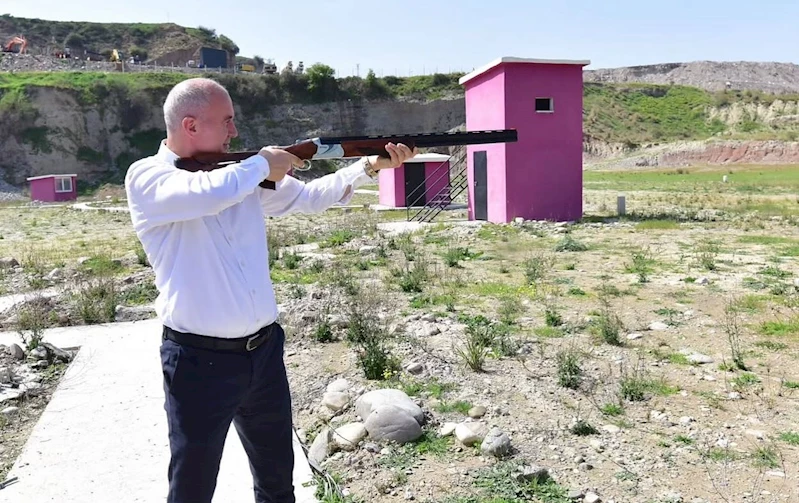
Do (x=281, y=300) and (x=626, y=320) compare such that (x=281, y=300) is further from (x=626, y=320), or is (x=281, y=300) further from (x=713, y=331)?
(x=713, y=331)

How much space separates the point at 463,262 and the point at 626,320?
5.20 meters

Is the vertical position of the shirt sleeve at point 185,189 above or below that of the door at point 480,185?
above

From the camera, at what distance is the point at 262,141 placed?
58312 mm

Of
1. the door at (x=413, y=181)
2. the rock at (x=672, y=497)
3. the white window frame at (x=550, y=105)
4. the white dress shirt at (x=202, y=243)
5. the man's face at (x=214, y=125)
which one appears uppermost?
the white window frame at (x=550, y=105)

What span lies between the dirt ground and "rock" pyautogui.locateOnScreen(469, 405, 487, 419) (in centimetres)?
1

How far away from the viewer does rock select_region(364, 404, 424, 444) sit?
4.52m

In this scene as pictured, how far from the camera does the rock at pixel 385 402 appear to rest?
4.73 m

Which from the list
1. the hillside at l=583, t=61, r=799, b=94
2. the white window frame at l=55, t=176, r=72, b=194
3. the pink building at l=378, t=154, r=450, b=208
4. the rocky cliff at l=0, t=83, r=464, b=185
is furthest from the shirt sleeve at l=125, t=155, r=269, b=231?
the hillside at l=583, t=61, r=799, b=94

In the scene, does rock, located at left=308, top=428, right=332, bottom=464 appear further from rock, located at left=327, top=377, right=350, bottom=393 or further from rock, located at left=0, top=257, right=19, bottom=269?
rock, located at left=0, top=257, right=19, bottom=269

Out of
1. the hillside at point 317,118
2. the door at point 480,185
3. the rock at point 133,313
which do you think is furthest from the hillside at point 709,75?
the rock at point 133,313

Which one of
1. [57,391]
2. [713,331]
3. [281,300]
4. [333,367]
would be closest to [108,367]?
[57,391]

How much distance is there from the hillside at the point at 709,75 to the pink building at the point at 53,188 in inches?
2687

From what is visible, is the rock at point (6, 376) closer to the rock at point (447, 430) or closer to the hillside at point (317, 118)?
the rock at point (447, 430)

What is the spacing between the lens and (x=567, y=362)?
5613 mm
